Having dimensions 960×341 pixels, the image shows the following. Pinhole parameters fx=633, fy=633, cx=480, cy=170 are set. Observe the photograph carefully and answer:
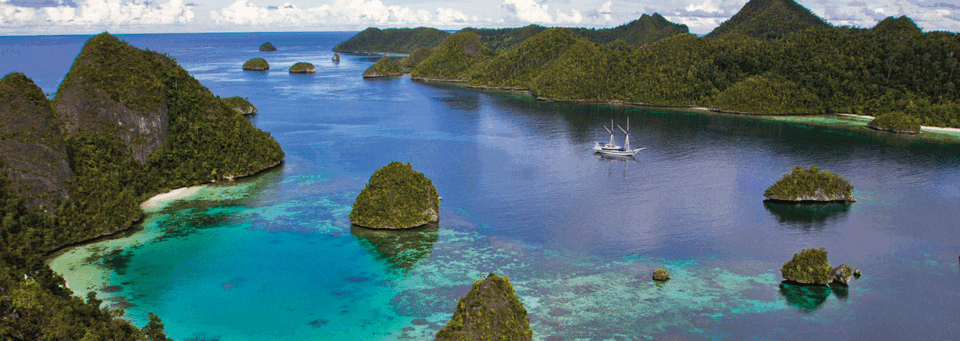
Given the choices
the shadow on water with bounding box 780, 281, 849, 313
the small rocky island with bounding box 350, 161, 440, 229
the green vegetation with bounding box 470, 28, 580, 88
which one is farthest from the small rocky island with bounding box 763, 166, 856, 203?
the green vegetation with bounding box 470, 28, 580, 88

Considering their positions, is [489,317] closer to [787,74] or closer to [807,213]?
[807,213]

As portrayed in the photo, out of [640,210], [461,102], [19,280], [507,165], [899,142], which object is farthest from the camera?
[461,102]

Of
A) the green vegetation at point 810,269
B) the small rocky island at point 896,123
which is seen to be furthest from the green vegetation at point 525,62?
the green vegetation at point 810,269

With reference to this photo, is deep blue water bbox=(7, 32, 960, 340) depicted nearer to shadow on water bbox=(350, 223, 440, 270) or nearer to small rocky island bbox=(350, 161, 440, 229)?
shadow on water bbox=(350, 223, 440, 270)

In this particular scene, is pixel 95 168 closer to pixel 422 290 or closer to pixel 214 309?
pixel 214 309

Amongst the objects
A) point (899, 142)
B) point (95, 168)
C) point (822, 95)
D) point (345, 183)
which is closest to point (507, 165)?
point (345, 183)

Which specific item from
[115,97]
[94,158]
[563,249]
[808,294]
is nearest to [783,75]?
[808,294]
